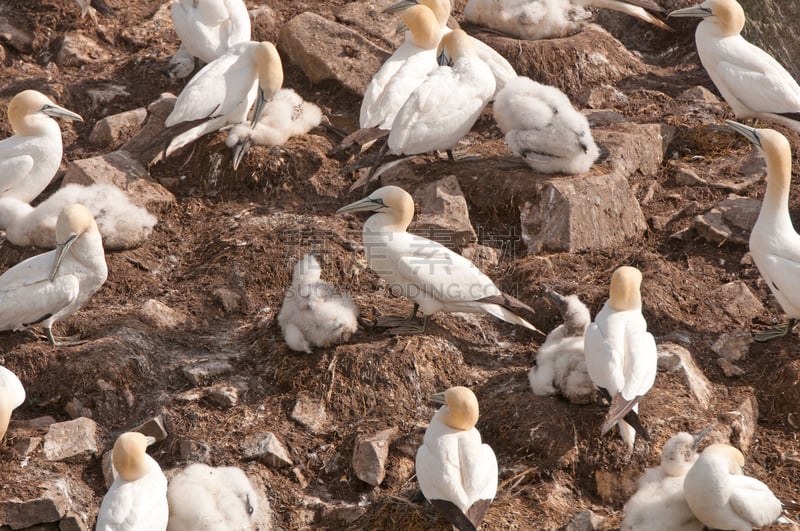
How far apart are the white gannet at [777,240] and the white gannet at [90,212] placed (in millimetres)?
3877

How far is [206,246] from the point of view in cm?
865

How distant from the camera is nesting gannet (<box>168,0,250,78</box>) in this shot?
10070 millimetres

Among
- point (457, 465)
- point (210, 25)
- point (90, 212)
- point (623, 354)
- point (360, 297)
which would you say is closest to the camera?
point (457, 465)

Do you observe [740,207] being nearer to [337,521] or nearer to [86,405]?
[337,521]

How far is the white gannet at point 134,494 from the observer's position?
5965 millimetres

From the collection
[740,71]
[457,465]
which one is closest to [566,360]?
[457,465]

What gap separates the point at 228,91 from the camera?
933 centimetres

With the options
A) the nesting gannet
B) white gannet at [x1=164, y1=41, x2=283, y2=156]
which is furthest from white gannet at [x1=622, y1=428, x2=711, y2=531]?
the nesting gannet

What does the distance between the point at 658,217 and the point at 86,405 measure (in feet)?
13.5

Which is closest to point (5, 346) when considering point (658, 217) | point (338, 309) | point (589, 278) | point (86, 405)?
point (86, 405)

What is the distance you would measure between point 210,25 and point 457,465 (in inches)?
203

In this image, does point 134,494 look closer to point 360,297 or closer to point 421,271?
point 421,271

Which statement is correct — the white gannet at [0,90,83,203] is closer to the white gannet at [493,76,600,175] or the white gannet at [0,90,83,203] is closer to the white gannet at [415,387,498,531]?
the white gannet at [493,76,600,175]

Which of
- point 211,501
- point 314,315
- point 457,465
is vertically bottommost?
point 211,501
